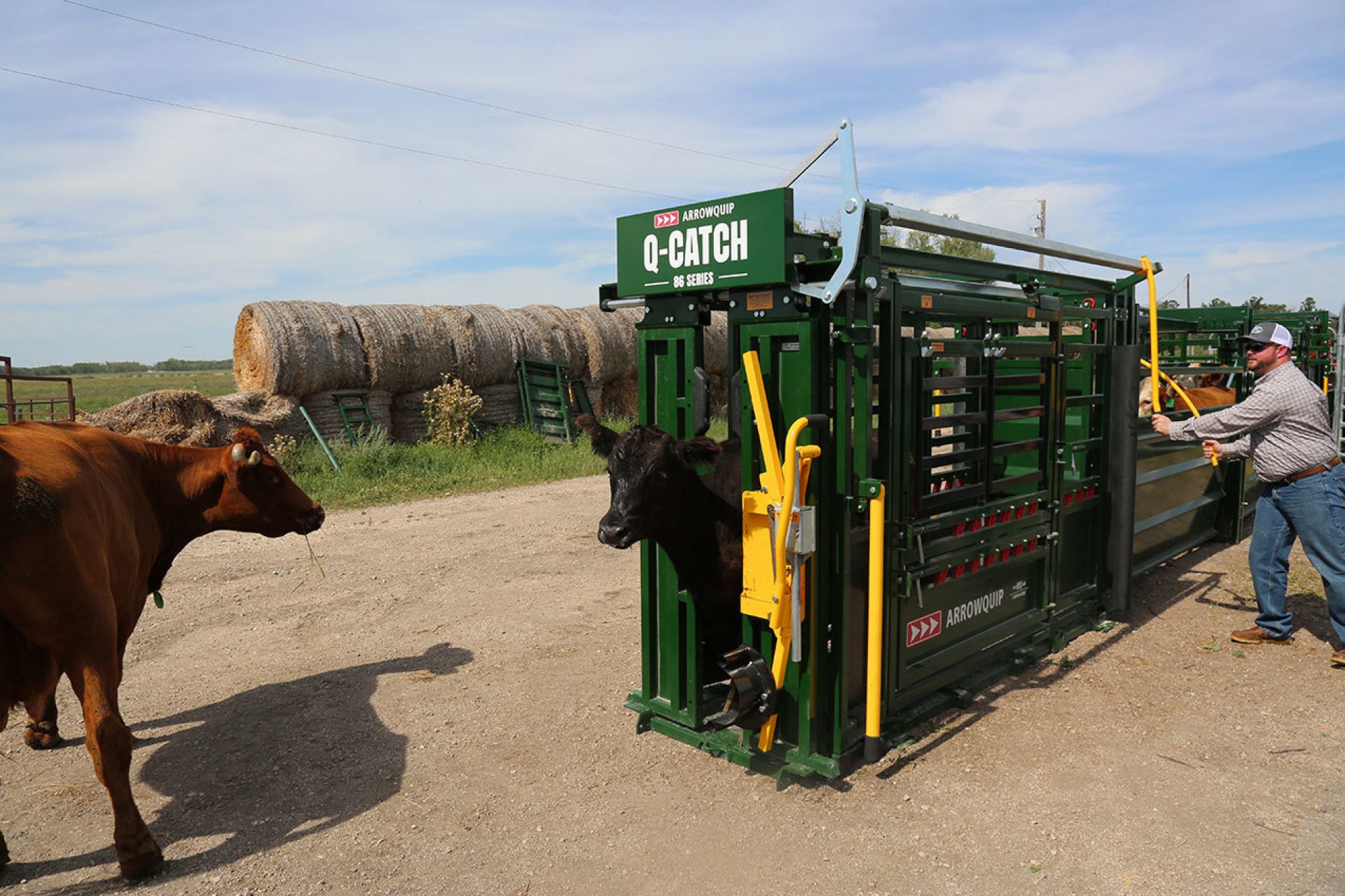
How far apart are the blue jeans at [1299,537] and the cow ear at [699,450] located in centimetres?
442

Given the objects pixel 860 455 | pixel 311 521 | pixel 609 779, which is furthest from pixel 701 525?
pixel 311 521

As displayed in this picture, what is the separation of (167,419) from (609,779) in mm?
10674

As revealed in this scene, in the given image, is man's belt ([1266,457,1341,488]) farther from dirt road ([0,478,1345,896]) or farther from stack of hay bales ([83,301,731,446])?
stack of hay bales ([83,301,731,446])

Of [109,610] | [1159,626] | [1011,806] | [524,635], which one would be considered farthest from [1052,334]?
[109,610]

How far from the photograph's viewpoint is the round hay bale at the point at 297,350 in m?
14.0

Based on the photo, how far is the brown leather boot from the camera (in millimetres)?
6422

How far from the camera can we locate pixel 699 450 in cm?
431

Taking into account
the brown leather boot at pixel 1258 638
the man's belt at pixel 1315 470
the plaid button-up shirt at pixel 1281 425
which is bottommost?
the brown leather boot at pixel 1258 638

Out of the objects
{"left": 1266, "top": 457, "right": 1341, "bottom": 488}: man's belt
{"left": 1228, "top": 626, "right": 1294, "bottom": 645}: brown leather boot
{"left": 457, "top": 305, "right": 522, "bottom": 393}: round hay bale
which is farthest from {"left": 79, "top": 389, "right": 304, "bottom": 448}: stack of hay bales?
{"left": 1266, "top": 457, "right": 1341, "bottom": 488}: man's belt

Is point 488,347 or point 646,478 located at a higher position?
point 488,347

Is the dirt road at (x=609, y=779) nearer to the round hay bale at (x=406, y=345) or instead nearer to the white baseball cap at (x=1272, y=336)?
the white baseball cap at (x=1272, y=336)

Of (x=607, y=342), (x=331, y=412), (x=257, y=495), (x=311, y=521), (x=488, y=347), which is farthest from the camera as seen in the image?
(x=607, y=342)

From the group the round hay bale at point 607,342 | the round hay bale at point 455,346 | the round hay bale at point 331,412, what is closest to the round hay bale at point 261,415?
the round hay bale at point 331,412

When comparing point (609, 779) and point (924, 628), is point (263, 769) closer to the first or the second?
point (609, 779)
